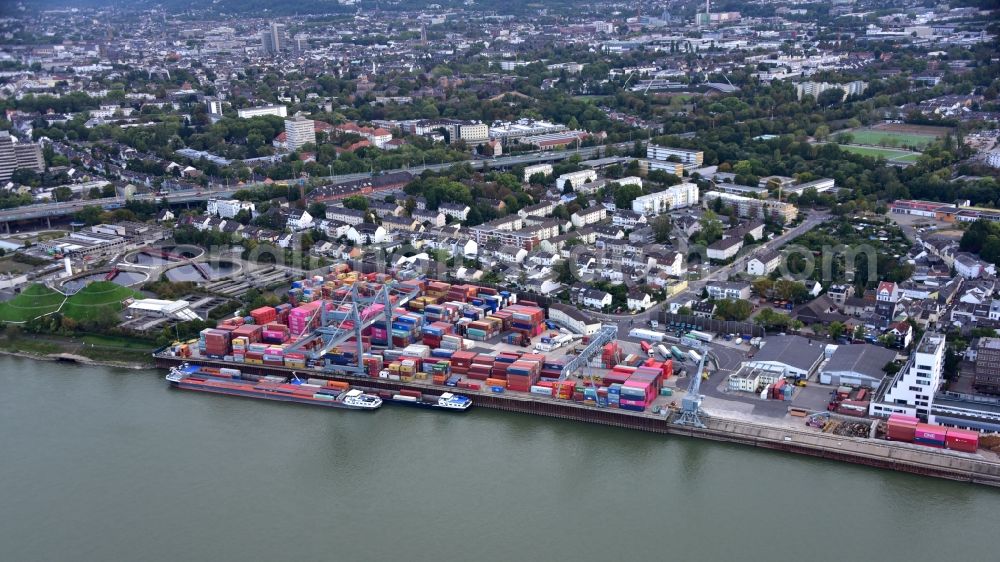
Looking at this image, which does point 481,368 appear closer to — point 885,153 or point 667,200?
point 667,200

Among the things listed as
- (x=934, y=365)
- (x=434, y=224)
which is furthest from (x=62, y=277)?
(x=934, y=365)

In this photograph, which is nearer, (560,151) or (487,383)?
(487,383)

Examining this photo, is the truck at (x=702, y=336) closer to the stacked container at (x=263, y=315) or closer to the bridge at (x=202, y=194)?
the stacked container at (x=263, y=315)

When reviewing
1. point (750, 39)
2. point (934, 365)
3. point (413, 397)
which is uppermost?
point (750, 39)

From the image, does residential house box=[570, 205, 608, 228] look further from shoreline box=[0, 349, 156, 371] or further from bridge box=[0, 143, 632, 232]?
shoreline box=[0, 349, 156, 371]

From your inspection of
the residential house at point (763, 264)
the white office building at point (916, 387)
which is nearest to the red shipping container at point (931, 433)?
the white office building at point (916, 387)

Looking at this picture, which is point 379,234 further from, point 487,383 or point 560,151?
point 560,151
